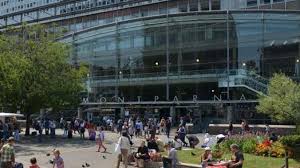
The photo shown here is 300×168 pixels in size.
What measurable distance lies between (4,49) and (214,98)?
67.8ft

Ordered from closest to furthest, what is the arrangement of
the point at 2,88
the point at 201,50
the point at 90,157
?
the point at 90,157 < the point at 2,88 < the point at 201,50

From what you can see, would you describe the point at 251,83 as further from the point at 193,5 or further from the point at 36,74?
the point at 193,5

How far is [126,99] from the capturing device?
59.4 m

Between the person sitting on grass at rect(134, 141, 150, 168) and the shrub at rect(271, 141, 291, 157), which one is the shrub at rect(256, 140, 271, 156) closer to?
the shrub at rect(271, 141, 291, 157)

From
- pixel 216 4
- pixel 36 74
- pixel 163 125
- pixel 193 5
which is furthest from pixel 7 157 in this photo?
pixel 216 4

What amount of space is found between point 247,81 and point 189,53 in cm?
825

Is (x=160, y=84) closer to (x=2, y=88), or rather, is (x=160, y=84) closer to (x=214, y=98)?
(x=214, y=98)

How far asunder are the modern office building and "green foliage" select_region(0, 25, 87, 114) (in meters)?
6.88

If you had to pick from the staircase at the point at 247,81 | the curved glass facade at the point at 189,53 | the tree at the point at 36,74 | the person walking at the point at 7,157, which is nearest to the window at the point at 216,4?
the curved glass facade at the point at 189,53

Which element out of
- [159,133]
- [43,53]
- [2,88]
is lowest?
[159,133]

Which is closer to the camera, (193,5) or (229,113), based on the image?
(229,113)

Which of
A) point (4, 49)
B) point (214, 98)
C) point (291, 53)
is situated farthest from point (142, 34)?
point (4, 49)

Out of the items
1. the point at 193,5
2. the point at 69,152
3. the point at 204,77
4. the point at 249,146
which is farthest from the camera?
the point at 193,5

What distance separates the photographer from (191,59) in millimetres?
56062
